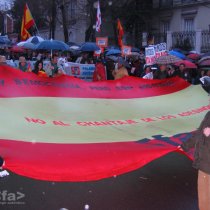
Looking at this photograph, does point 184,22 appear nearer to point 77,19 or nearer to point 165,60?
point 77,19

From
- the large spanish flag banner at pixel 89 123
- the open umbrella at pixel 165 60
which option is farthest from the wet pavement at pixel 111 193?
the open umbrella at pixel 165 60

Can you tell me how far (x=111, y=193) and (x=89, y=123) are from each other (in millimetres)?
1001

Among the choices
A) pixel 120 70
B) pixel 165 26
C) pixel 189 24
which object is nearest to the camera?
pixel 120 70

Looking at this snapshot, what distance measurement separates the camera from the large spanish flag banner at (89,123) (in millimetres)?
4367

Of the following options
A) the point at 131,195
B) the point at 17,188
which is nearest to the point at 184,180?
the point at 131,195

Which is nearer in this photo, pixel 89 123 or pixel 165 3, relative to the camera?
pixel 89 123

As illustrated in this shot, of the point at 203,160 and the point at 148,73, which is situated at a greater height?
the point at 148,73

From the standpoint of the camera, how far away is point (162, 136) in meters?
5.50

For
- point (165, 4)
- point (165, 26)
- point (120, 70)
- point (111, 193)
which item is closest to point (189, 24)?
point (165, 26)

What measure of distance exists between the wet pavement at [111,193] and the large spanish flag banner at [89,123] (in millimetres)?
864

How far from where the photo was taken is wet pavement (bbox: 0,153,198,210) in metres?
5.40

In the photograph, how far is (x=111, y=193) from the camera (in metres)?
5.88

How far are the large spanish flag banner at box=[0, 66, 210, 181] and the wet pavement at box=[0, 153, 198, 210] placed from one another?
86cm

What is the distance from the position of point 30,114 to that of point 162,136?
1780 millimetres
